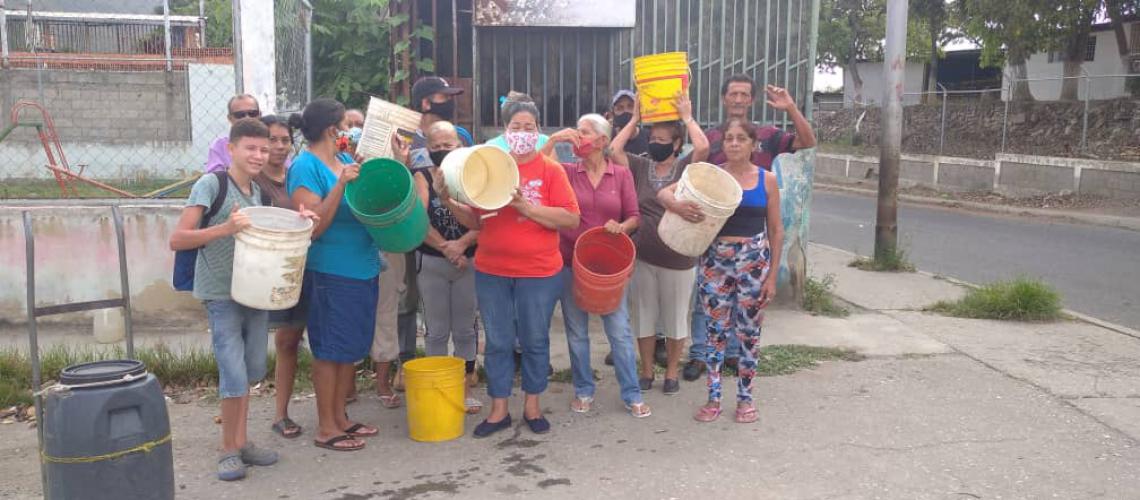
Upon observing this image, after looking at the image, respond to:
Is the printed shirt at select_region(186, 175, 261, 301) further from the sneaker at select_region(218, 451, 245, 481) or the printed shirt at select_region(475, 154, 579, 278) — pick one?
the printed shirt at select_region(475, 154, 579, 278)

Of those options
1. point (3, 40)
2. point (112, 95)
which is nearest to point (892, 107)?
point (112, 95)

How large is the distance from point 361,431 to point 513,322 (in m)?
0.96

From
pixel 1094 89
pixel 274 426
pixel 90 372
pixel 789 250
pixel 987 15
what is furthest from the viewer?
Result: pixel 1094 89

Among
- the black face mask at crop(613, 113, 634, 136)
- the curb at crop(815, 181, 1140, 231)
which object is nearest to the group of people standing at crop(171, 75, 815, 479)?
the black face mask at crop(613, 113, 634, 136)

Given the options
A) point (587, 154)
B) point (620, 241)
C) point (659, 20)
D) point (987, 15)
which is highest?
point (987, 15)

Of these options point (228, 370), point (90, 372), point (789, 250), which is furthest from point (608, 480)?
point (789, 250)

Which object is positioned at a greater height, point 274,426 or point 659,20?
point 659,20

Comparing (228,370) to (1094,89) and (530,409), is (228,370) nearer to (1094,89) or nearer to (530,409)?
(530,409)

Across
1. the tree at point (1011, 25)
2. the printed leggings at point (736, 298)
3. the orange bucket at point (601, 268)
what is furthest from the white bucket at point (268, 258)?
the tree at point (1011, 25)

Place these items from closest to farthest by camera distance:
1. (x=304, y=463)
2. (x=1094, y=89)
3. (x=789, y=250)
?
(x=304, y=463)
(x=789, y=250)
(x=1094, y=89)

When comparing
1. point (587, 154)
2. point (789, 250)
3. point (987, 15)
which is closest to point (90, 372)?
point (587, 154)

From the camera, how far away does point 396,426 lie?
4.75m

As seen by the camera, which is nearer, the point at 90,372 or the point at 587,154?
the point at 90,372

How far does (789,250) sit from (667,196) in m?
2.79
